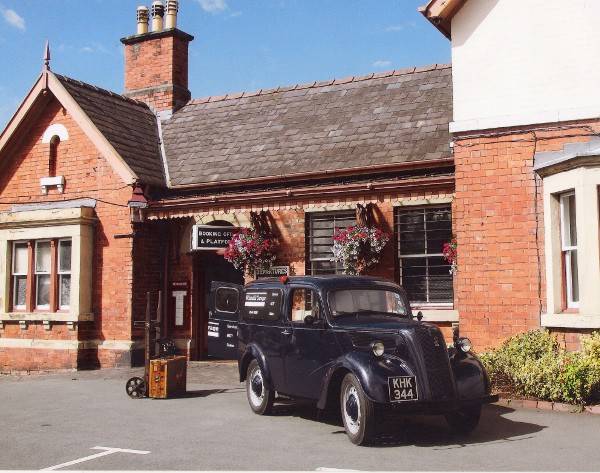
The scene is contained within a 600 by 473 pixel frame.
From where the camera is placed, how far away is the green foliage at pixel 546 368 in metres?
9.50

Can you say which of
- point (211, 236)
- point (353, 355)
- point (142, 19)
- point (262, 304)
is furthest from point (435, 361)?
point (142, 19)

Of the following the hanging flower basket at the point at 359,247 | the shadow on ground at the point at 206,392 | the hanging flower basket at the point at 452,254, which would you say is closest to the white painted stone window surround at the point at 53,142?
the hanging flower basket at the point at 359,247

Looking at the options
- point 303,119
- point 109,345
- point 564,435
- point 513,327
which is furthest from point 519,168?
point 109,345

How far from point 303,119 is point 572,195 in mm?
7377

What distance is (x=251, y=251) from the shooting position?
14.9 metres

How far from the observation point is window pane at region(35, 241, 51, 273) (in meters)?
16.8

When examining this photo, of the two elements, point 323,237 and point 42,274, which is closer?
point 323,237

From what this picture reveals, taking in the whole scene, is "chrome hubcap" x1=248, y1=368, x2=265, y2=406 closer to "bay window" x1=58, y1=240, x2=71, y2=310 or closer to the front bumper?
the front bumper

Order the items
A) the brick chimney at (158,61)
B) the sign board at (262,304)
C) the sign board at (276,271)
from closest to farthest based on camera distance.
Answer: the sign board at (262,304), the sign board at (276,271), the brick chimney at (158,61)

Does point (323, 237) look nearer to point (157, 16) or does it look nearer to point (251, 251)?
point (251, 251)

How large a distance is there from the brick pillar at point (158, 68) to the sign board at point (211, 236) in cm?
523

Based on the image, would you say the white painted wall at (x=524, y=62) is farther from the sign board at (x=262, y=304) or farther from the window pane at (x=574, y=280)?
the sign board at (x=262, y=304)

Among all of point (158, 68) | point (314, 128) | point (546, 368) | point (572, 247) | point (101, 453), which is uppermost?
point (158, 68)

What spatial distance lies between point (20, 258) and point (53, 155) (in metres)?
2.48
